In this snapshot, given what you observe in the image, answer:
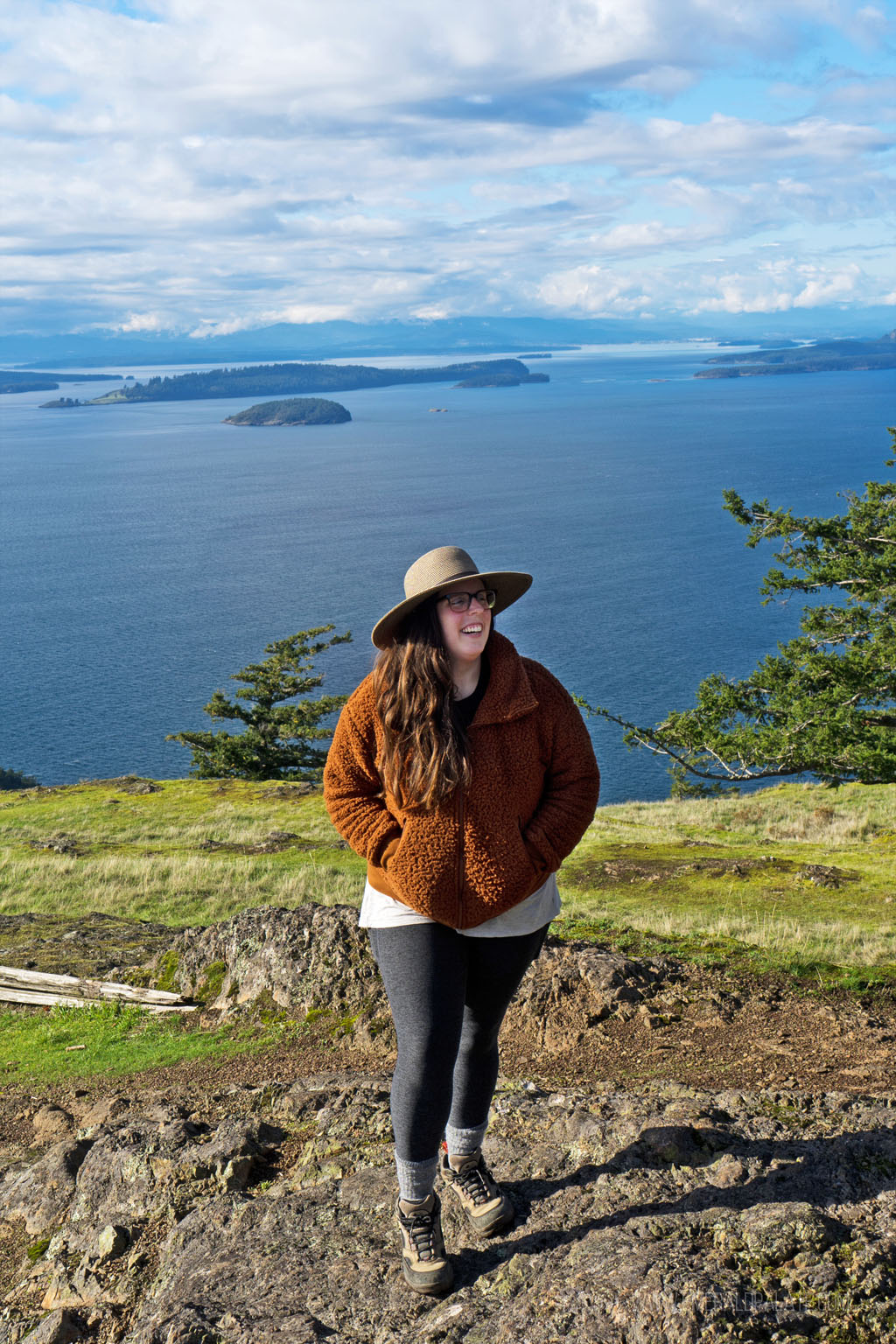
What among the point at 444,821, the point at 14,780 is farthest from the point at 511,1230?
the point at 14,780

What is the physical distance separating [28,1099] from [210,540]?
4143 inches

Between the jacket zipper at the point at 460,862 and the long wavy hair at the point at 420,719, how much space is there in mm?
55

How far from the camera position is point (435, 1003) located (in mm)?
3500

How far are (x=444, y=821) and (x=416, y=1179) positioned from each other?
4.21 ft

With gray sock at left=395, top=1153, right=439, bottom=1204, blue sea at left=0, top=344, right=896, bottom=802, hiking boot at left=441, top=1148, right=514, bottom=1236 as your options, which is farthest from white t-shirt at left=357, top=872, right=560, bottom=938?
blue sea at left=0, top=344, right=896, bottom=802

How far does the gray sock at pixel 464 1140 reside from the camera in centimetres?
393

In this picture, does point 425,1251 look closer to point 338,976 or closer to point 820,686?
point 338,976

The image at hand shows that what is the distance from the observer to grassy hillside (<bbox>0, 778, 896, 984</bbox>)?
401 inches

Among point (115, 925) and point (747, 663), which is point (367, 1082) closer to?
→ point (115, 925)

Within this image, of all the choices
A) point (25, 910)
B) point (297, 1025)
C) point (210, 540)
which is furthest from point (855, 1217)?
point (210, 540)

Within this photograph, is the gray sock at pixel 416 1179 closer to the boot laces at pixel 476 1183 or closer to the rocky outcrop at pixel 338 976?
the boot laces at pixel 476 1183

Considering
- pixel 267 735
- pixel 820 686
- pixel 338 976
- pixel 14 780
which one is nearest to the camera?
pixel 338 976

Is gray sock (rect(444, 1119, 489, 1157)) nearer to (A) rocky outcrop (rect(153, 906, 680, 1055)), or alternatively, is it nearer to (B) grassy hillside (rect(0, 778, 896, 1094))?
(A) rocky outcrop (rect(153, 906, 680, 1055))

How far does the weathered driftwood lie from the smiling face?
488cm
